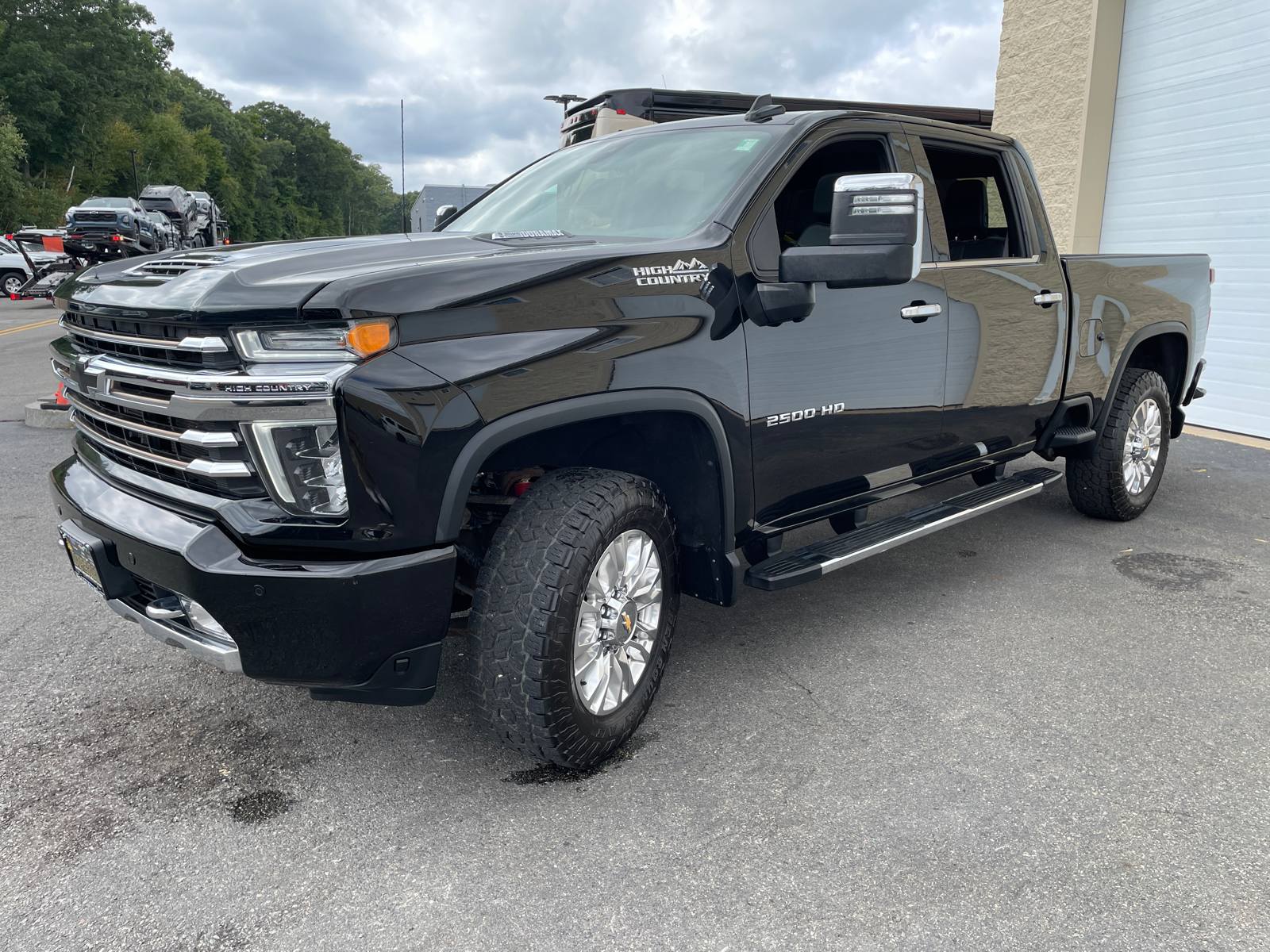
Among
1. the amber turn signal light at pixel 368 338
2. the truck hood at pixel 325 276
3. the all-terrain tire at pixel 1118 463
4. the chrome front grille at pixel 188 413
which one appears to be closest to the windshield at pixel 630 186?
the truck hood at pixel 325 276

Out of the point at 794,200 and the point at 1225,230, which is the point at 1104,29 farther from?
the point at 794,200

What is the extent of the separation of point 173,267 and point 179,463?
0.59 m

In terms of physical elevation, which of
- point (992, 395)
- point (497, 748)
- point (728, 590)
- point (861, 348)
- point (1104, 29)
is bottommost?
point (497, 748)

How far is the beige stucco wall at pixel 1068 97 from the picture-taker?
9750mm

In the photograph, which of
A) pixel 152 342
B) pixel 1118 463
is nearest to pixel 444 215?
pixel 152 342

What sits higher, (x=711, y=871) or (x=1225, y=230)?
(x=1225, y=230)

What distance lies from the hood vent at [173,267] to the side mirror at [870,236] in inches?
66.4

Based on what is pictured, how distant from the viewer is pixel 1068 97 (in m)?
10.1

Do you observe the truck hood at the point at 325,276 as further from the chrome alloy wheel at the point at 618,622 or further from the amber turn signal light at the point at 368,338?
the chrome alloy wheel at the point at 618,622

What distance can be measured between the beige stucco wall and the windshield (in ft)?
25.9

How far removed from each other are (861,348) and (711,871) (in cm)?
189

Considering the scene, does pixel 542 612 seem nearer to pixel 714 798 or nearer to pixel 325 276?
pixel 714 798

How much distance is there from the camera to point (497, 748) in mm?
2891

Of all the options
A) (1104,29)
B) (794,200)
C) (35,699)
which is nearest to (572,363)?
(794,200)
